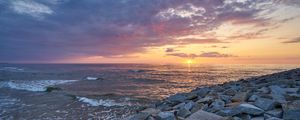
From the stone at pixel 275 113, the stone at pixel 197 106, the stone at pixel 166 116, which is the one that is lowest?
the stone at pixel 166 116

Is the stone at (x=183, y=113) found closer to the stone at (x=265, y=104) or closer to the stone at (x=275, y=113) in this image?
the stone at (x=265, y=104)

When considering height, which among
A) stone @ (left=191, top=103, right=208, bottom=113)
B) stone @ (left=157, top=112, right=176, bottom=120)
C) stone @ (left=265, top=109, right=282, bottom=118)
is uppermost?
stone @ (left=265, top=109, right=282, bottom=118)

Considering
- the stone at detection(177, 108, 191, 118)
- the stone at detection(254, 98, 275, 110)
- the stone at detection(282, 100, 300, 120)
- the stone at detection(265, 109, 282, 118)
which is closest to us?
the stone at detection(282, 100, 300, 120)

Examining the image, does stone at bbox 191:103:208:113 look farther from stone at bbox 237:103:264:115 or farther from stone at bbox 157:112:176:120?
stone at bbox 237:103:264:115

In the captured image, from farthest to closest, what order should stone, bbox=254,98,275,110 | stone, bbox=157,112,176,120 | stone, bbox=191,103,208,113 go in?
stone, bbox=191,103,208,113 → stone, bbox=157,112,176,120 → stone, bbox=254,98,275,110

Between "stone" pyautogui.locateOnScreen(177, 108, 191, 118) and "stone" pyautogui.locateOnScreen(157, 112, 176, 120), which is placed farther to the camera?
"stone" pyautogui.locateOnScreen(177, 108, 191, 118)

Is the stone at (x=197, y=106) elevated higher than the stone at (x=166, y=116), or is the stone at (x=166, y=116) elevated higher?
the stone at (x=197, y=106)

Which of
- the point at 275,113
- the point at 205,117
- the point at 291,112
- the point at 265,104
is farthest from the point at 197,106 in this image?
the point at 291,112

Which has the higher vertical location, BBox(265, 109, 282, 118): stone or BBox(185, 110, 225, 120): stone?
BBox(265, 109, 282, 118): stone

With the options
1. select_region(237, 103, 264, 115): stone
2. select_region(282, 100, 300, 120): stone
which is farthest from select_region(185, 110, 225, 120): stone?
select_region(282, 100, 300, 120): stone

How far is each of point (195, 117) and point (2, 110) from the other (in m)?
13.8

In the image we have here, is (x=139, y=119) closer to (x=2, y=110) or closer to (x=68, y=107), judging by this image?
(x=68, y=107)

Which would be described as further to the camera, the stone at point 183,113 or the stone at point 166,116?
the stone at point 183,113

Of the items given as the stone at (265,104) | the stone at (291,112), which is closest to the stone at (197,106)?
the stone at (265,104)
